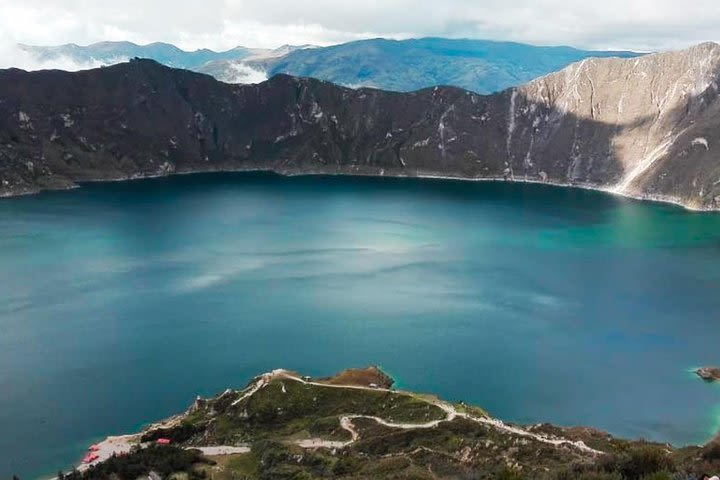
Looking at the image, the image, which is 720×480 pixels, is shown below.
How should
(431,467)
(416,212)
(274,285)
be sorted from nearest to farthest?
1. (431,467)
2. (274,285)
3. (416,212)

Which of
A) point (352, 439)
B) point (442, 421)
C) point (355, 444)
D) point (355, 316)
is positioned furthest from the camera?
point (355, 316)

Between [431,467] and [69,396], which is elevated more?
[431,467]

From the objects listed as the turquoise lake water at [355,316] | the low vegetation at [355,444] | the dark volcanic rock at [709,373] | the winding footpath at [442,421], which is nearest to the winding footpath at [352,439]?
the winding footpath at [442,421]

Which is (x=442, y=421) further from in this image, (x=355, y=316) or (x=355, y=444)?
(x=355, y=316)

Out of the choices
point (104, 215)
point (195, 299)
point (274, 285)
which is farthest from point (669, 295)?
point (104, 215)

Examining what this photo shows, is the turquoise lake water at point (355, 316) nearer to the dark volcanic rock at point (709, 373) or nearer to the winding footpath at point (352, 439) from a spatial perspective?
the dark volcanic rock at point (709, 373)

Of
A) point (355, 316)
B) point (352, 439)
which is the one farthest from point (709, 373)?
point (352, 439)

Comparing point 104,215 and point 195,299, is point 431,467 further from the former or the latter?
point 104,215

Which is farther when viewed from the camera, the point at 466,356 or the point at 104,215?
the point at 104,215
